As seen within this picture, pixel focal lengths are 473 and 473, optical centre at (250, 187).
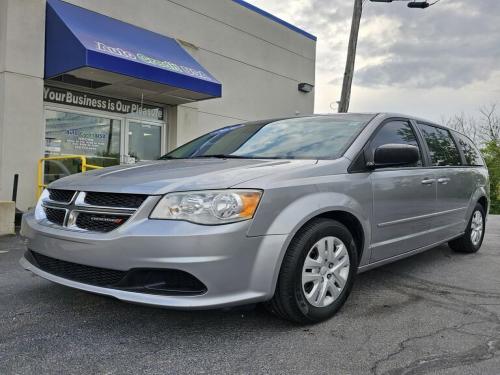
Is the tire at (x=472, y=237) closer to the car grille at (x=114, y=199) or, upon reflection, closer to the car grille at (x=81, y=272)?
the car grille at (x=114, y=199)

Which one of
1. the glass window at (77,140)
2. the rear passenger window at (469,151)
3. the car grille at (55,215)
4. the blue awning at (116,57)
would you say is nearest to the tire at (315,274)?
the car grille at (55,215)

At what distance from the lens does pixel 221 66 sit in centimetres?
1263

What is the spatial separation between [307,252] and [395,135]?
1.77 metres

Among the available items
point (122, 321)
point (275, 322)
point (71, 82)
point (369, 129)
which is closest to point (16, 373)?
point (122, 321)

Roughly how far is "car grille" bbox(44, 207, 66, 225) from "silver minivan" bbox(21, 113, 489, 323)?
0.5 inches

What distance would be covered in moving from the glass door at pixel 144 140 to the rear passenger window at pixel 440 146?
7212 millimetres

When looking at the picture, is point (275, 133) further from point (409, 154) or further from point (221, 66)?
point (221, 66)

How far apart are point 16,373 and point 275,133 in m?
2.67

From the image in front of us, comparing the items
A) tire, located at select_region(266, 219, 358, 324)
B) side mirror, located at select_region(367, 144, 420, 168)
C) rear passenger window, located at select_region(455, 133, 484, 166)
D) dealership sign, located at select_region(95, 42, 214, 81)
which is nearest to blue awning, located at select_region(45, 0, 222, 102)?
dealership sign, located at select_region(95, 42, 214, 81)

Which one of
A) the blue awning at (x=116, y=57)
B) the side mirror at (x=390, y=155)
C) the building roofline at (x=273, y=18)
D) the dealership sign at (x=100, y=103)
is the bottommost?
the side mirror at (x=390, y=155)

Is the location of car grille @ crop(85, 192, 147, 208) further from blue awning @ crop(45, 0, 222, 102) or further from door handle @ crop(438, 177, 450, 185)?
blue awning @ crop(45, 0, 222, 102)

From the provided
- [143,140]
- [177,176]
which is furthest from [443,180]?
[143,140]

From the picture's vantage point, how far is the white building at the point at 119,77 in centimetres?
832

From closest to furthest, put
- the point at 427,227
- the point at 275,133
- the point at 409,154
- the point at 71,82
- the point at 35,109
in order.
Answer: the point at 409,154, the point at 275,133, the point at 427,227, the point at 35,109, the point at 71,82
